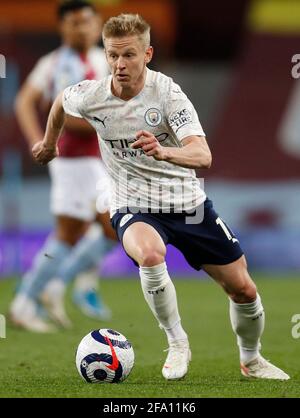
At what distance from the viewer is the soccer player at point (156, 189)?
5.52 metres

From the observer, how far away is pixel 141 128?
18.6ft

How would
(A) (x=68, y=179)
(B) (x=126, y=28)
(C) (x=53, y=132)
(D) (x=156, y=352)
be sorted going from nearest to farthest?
(B) (x=126, y=28), (C) (x=53, y=132), (D) (x=156, y=352), (A) (x=68, y=179)

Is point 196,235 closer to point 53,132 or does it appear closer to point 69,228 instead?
point 53,132

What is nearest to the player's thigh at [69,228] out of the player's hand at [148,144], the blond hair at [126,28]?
the blond hair at [126,28]

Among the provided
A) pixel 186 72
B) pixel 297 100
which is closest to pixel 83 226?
pixel 297 100

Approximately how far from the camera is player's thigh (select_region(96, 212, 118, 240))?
8534 millimetres

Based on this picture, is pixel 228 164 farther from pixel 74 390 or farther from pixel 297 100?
pixel 74 390

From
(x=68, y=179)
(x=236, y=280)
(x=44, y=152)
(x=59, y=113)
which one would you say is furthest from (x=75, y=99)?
(x=68, y=179)

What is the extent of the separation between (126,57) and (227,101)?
38.4 ft

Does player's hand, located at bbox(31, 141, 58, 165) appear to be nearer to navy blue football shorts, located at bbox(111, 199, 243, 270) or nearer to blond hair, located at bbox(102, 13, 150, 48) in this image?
navy blue football shorts, located at bbox(111, 199, 243, 270)

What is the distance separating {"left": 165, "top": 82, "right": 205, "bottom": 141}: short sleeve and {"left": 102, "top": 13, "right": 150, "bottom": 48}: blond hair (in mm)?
310

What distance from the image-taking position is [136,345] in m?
7.48

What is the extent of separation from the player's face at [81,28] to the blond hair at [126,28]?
3.10 metres

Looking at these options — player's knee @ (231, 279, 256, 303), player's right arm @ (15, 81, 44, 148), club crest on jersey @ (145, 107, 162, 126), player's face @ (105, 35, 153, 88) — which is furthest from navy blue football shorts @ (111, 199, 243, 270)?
player's right arm @ (15, 81, 44, 148)
